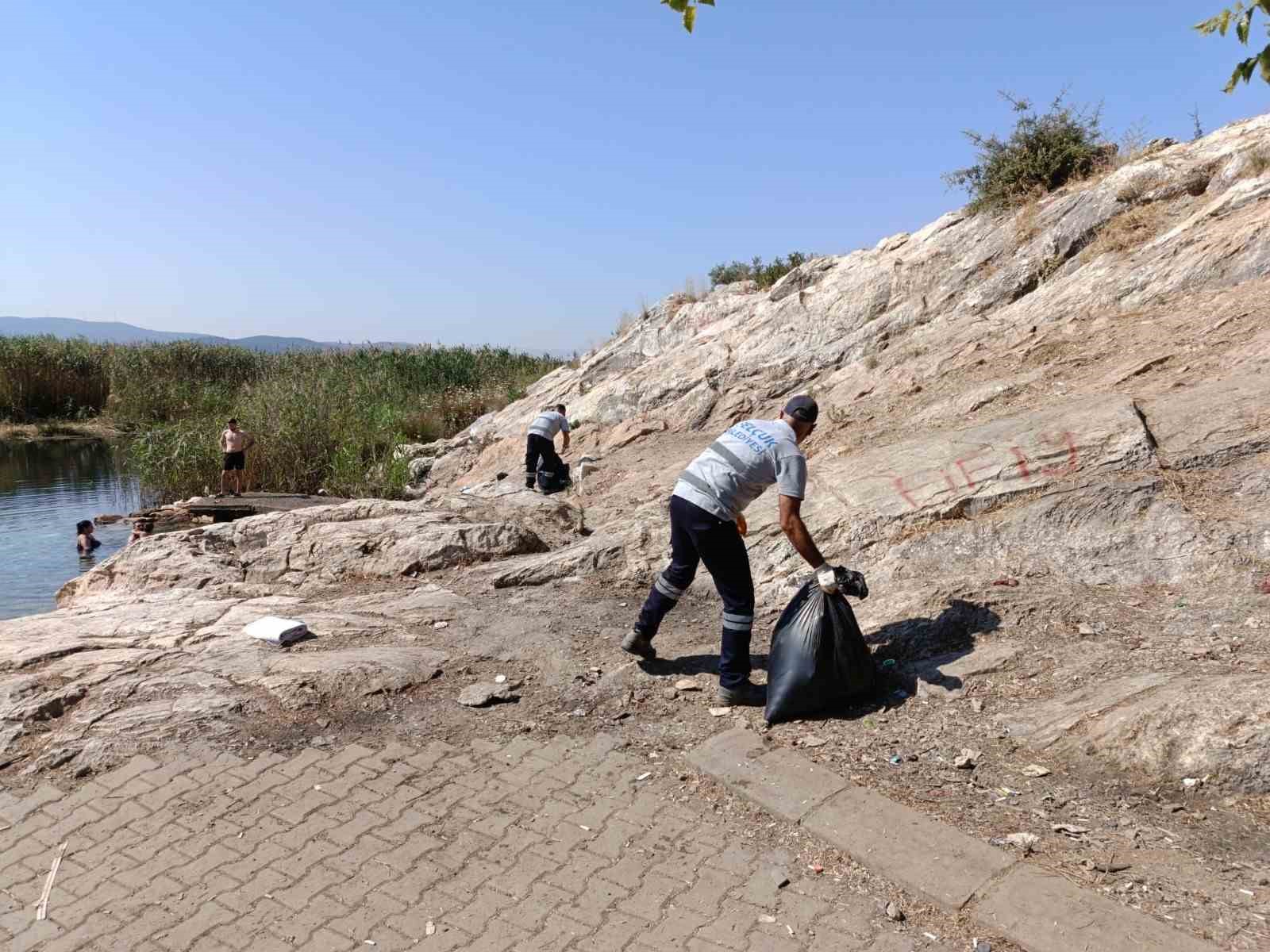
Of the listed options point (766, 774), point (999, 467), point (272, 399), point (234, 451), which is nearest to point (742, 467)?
point (766, 774)

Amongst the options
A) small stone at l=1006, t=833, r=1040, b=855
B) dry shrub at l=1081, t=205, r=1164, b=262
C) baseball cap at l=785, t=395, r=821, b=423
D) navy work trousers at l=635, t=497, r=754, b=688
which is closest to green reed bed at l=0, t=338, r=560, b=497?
dry shrub at l=1081, t=205, r=1164, b=262

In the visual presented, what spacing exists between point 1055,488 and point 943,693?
1858 mm

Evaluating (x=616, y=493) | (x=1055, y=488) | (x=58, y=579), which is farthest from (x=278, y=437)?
(x=1055, y=488)

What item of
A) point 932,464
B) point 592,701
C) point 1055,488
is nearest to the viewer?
point 592,701

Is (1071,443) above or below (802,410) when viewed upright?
below

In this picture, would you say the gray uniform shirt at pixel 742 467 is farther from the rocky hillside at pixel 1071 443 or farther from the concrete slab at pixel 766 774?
the rocky hillside at pixel 1071 443

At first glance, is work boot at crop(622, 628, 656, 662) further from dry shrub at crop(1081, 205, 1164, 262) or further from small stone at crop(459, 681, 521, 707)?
dry shrub at crop(1081, 205, 1164, 262)

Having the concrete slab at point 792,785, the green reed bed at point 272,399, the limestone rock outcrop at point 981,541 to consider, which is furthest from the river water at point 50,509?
the concrete slab at point 792,785

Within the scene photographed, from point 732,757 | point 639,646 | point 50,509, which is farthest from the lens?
point 50,509

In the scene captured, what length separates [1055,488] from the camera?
5.32 metres

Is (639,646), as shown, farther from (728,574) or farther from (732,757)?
(732,757)

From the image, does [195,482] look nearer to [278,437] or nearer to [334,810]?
[278,437]

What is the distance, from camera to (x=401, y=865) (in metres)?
3.14

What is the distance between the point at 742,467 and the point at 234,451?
42.0ft
